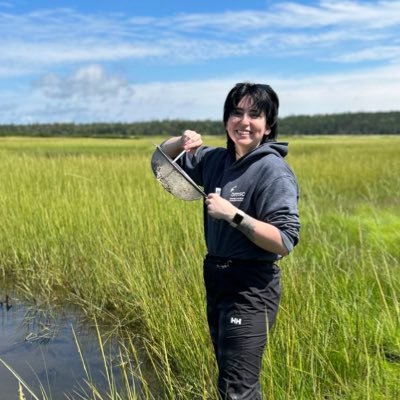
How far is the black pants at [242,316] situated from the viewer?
2.11 m

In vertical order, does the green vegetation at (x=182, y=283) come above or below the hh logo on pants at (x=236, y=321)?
below

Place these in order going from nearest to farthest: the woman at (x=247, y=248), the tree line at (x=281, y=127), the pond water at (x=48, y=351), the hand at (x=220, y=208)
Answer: the hand at (x=220, y=208), the woman at (x=247, y=248), the pond water at (x=48, y=351), the tree line at (x=281, y=127)

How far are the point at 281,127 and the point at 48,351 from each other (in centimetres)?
11764

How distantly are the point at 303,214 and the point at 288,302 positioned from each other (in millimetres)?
4635

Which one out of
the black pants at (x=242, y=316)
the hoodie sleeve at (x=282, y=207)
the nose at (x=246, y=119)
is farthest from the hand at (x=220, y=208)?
the nose at (x=246, y=119)

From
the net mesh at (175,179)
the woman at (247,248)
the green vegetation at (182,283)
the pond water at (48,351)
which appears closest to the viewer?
the woman at (247,248)

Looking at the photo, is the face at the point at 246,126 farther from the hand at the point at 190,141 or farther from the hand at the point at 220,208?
the hand at the point at 220,208

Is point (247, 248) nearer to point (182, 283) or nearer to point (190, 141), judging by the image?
point (190, 141)

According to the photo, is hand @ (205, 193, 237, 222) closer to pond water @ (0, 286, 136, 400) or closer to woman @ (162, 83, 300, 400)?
woman @ (162, 83, 300, 400)

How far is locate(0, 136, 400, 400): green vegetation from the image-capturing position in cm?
278

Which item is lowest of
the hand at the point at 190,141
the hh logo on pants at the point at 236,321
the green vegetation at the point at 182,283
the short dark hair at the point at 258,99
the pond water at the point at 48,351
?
the pond water at the point at 48,351

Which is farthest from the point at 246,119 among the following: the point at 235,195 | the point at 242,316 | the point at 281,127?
the point at 281,127

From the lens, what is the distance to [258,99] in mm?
2156

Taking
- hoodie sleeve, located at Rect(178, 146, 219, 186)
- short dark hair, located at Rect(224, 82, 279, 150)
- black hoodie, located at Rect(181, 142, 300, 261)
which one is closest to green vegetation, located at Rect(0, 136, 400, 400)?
black hoodie, located at Rect(181, 142, 300, 261)
